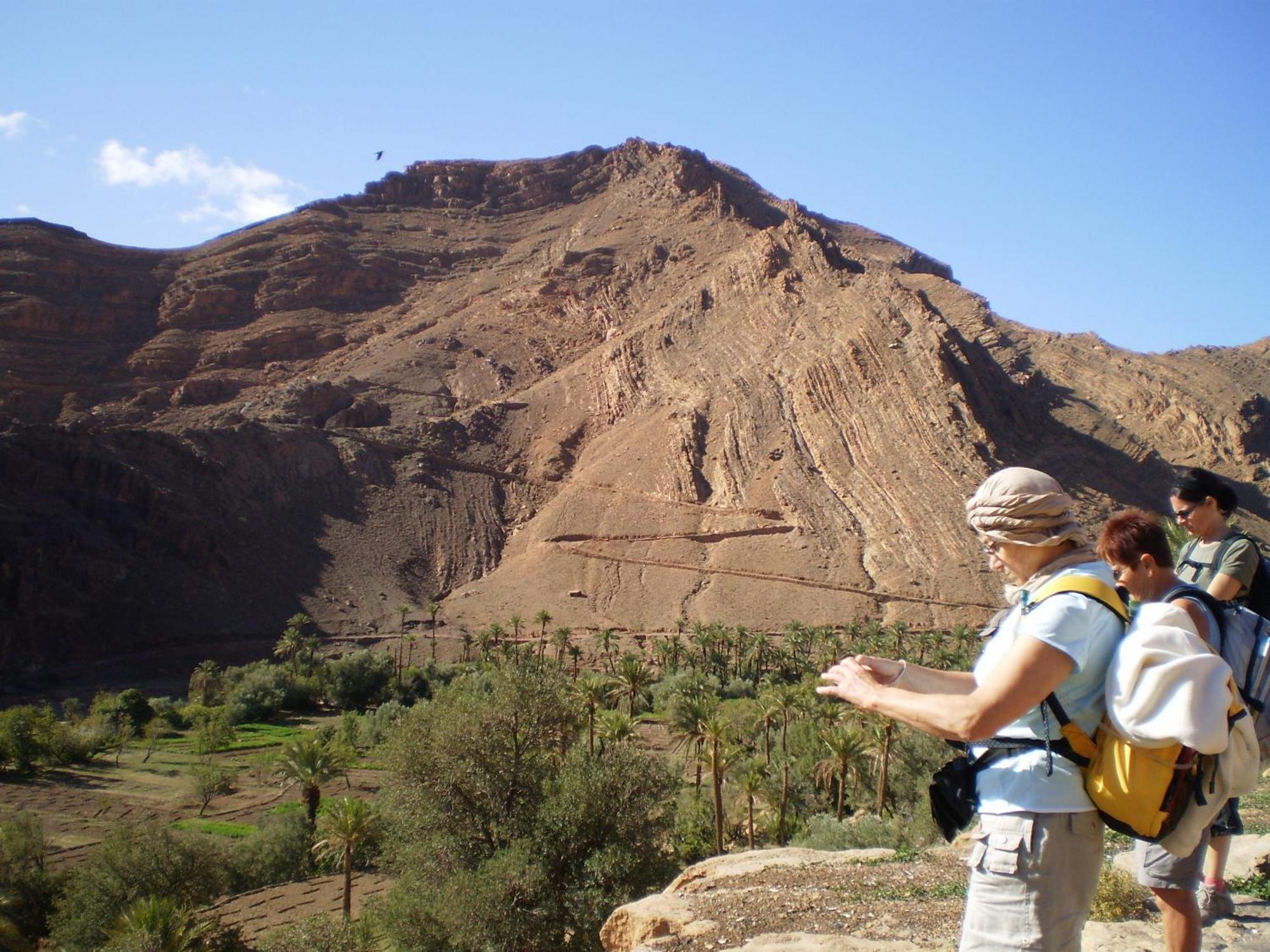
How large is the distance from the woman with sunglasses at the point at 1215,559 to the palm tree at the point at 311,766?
24.6 metres

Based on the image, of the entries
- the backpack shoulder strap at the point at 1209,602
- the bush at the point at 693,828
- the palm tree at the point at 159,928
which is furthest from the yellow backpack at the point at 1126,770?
the bush at the point at 693,828

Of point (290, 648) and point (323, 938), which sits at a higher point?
point (323, 938)

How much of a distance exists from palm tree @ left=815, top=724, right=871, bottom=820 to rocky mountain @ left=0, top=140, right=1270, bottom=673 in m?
34.4

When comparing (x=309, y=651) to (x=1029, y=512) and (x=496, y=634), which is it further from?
(x=1029, y=512)

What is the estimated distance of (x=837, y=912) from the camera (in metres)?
7.46

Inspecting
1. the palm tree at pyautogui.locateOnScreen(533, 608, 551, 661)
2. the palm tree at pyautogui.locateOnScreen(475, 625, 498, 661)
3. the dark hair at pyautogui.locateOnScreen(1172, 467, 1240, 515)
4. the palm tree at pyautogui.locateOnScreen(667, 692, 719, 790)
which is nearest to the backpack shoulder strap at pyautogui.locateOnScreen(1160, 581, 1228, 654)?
the dark hair at pyautogui.locateOnScreen(1172, 467, 1240, 515)

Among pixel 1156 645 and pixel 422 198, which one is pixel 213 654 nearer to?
pixel 1156 645

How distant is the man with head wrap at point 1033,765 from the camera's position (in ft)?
10.2


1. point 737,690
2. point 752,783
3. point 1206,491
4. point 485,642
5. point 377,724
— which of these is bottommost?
point 377,724

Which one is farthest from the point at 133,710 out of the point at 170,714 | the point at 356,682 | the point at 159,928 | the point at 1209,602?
the point at 1209,602

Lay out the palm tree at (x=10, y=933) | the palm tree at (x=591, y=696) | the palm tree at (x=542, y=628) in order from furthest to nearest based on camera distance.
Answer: the palm tree at (x=542, y=628) < the palm tree at (x=591, y=696) < the palm tree at (x=10, y=933)

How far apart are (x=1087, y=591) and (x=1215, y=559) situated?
10.4 feet

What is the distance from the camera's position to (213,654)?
59406 mm

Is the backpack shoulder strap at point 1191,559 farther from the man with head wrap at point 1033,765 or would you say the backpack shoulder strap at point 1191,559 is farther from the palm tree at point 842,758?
the palm tree at point 842,758
